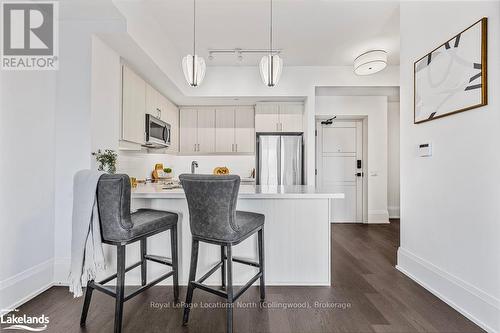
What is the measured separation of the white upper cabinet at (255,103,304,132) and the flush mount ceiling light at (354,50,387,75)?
1235 millimetres

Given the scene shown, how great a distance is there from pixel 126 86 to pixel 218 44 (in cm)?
137

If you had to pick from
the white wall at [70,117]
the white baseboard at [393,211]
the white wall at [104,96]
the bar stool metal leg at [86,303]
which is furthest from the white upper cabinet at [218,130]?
the bar stool metal leg at [86,303]

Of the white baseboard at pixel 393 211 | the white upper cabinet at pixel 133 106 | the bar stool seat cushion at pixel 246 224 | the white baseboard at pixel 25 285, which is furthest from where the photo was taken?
the white baseboard at pixel 393 211

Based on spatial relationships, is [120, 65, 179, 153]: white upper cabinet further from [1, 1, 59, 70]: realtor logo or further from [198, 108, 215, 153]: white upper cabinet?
[198, 108, 215, 153]: white upper cabinet

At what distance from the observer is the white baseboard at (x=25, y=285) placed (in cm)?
177

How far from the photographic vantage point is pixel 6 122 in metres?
1.83

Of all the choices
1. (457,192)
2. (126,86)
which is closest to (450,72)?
(457,192)

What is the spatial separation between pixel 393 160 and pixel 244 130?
3114mm

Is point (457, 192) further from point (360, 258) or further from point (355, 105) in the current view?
point (355, 105)

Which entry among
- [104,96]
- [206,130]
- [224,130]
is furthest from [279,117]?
[104,96]

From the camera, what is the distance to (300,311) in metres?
1.79

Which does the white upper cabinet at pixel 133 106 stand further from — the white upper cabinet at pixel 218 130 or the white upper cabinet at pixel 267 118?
the white upper cabinet at pixel 267 118

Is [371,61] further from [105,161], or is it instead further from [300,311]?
[105,161]

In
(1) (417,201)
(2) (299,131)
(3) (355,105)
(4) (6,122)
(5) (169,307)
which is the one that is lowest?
(5) (169,307)
